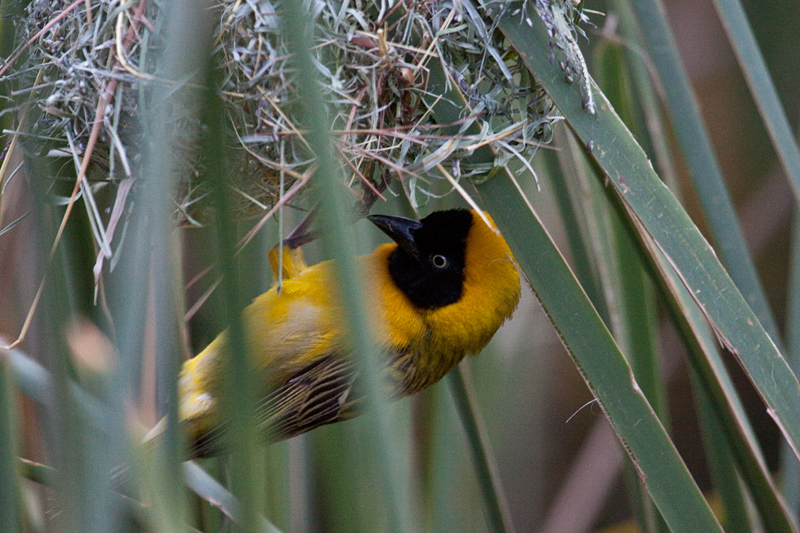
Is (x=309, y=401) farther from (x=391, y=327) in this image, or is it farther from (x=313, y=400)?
(x=391, y=327)

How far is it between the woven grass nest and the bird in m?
0.38

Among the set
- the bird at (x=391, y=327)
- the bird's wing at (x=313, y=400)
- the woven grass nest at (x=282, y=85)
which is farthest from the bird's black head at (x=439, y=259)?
the woven grass nest at (x=282, y=85)

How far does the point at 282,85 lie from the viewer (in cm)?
104

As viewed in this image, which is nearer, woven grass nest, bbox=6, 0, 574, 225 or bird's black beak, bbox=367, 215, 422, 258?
woven grass nest, bbox=6, 0, 574, 225

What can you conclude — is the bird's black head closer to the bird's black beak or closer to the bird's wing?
the bird's black beak

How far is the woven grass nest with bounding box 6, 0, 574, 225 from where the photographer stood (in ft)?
3.38

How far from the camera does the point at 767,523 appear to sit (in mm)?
1163

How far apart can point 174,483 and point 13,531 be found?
332 millimetres

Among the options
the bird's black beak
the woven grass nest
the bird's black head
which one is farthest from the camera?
the bird's black head

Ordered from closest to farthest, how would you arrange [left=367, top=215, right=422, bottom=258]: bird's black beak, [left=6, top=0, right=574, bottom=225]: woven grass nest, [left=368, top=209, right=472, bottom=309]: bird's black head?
[left=6, top=0, right=574, bottom=225]: woven grass nest, [left=367, top=215, right=422, bottom=258]: bird's black beak, [left=368, top=209, right=472, bottom=309]: bird's black head

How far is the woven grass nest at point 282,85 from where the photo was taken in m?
1.03

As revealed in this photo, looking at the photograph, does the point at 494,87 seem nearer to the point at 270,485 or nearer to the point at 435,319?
the point at 435,319

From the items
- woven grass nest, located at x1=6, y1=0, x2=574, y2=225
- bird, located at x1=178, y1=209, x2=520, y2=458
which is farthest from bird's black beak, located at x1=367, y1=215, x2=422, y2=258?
woven grass nest, located at x1=6, y1=0, x2=574, y2=225

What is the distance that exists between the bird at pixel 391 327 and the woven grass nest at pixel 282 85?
38 centimetres
